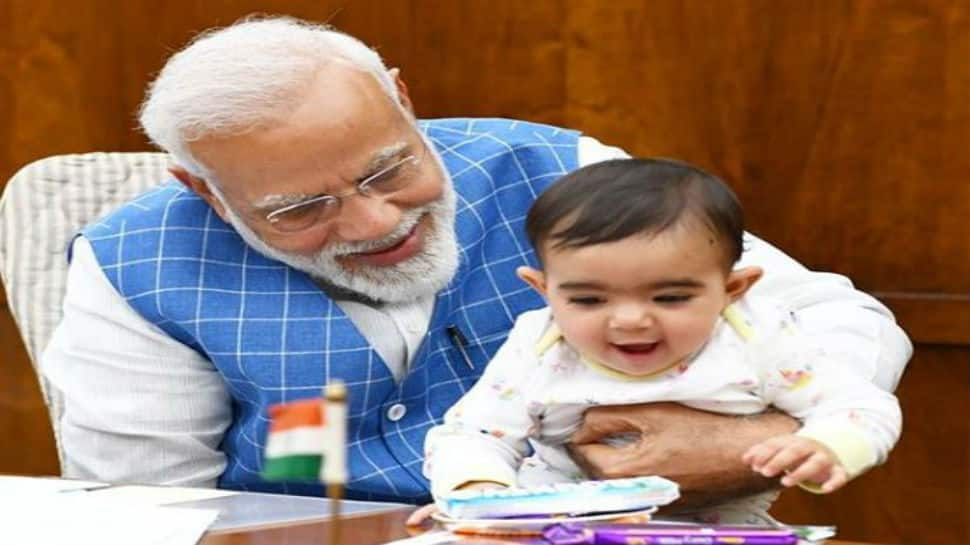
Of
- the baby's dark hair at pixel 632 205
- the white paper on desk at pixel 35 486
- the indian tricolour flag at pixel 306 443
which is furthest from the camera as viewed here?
the white paper on desk at pixel 35 486

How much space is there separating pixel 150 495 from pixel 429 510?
385 mm

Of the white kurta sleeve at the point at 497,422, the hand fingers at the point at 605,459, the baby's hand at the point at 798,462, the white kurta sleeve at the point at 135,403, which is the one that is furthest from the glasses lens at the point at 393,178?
the baby's hand at the point at 798,462

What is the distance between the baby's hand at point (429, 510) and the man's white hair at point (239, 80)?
2.35 ft

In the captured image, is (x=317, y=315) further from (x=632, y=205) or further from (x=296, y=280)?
(x=632, y=205)

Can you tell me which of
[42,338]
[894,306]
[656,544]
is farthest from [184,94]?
[894,306]

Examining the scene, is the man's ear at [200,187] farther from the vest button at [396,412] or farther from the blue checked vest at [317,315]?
the vest button at [396,412]

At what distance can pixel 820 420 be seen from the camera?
1.89m

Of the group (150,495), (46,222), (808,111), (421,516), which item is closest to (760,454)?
(421,516)

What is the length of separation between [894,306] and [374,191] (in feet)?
3.96

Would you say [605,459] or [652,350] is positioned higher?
[652,350]

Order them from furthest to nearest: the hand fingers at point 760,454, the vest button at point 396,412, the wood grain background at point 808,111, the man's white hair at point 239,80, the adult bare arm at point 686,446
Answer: the wood grain background at point 808,111 < the vest button at point 396,412 < the man's white hair at point 239,80 < the adult bare arm at point 686,446 < the hand fingers at point 760,454

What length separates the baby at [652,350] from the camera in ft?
6.11

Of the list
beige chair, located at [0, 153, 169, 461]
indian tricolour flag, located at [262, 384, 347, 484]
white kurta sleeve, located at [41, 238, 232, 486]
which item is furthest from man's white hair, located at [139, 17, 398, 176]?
indian tricolour flag, located at [262, 384, 347, 484]

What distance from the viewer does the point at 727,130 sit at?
337 cm
